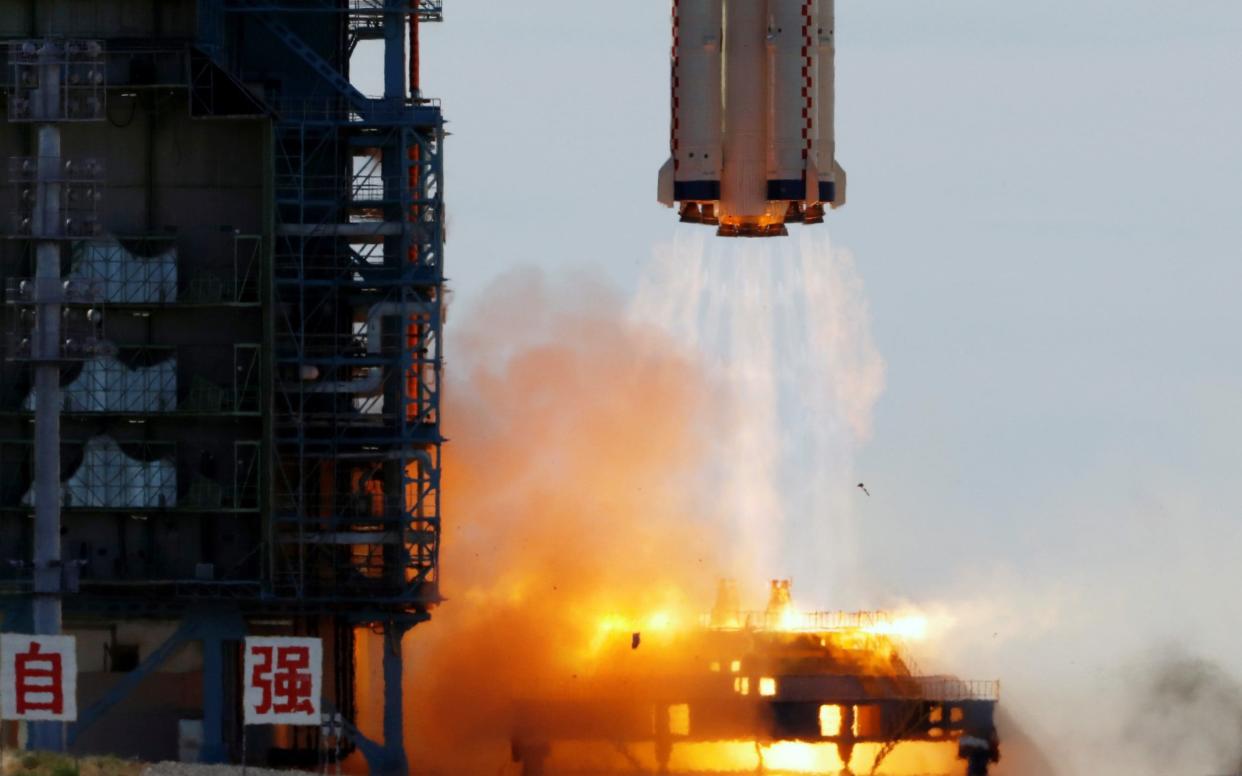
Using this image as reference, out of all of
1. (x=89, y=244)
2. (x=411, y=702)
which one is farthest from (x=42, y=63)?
(x=411, y=702)

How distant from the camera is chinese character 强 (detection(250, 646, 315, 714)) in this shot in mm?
56656

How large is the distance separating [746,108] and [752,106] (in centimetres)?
16

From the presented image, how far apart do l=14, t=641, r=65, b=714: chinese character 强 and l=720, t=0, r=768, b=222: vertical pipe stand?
79.6 ft

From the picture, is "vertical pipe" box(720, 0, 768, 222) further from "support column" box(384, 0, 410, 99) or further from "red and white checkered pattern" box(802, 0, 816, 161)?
"support column" box(384, 0, 410, 99)

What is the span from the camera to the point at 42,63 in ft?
209

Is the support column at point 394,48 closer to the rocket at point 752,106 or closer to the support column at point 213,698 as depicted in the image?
the rocket at point 752,106

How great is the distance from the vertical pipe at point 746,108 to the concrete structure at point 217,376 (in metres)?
7.32

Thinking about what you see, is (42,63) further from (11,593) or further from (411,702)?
(411,702)

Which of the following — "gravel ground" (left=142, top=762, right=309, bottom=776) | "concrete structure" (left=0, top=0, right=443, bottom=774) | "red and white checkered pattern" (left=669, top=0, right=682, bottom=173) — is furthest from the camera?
"red and white checkered pattern" (left=669, top=0, right=682, bottom=173)

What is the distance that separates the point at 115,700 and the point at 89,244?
34.8 feet

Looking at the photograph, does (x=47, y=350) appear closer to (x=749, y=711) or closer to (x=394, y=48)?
(x=394, y=48)

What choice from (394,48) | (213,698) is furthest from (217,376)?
(394,48)

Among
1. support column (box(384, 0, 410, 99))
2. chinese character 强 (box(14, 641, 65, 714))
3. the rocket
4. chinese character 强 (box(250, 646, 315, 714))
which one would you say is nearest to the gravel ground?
chinese character 强 (box(14, 641, 65, 714))

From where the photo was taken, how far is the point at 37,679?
187 ft
